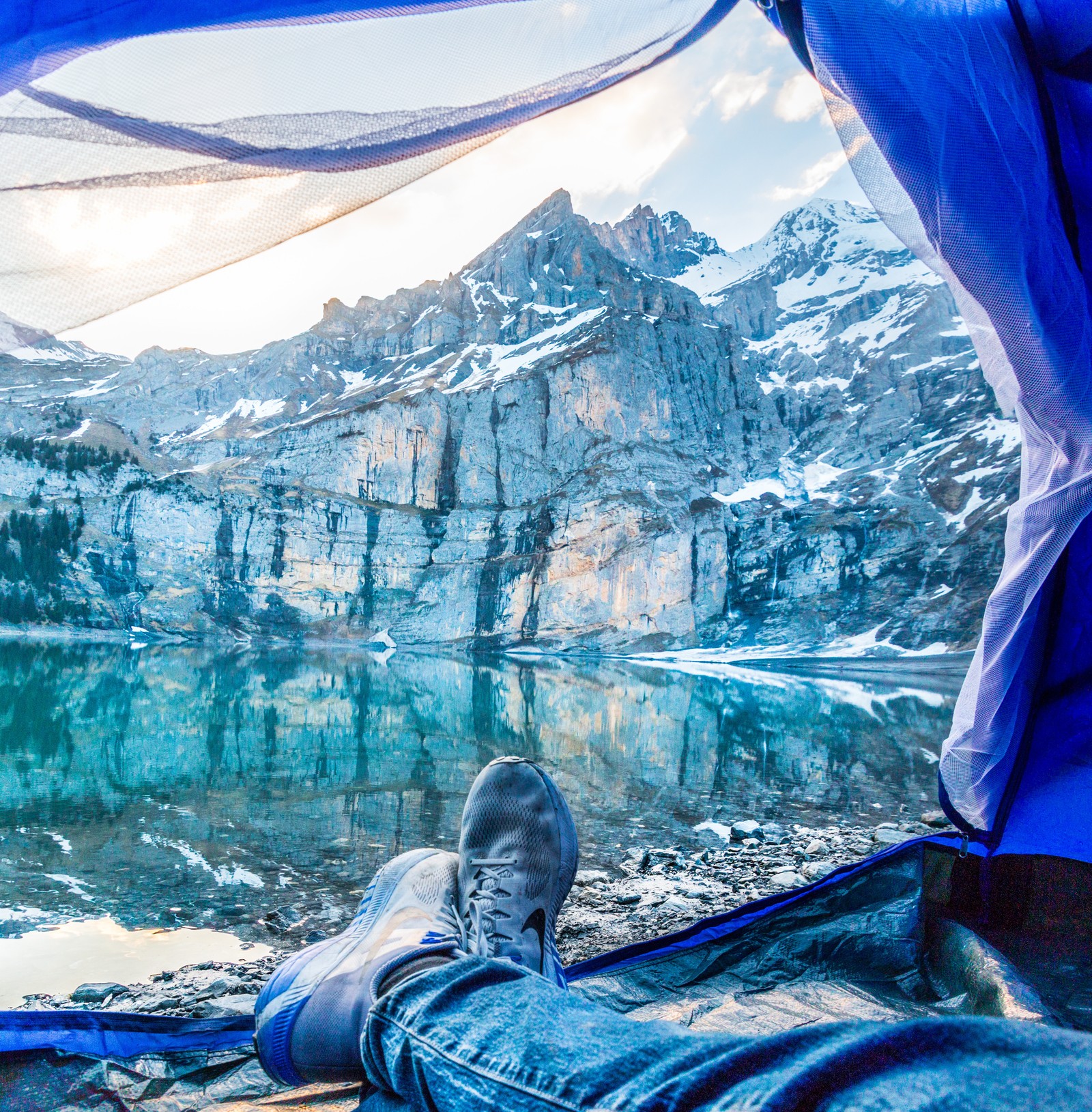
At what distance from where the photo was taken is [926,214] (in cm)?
131

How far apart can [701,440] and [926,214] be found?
5747 cm

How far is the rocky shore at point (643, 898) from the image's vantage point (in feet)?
5.50

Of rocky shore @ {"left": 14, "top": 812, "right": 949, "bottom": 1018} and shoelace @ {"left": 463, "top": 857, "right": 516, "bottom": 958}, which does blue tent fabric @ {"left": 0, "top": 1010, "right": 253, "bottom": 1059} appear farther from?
shoelace @ {"left": 463, "top": 857, "right": 516, "bottom": 958}

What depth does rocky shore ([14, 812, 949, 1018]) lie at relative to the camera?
168 cm

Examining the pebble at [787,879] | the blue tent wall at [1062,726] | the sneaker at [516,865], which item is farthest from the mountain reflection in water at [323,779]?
the blue tent wall at [1062,726]

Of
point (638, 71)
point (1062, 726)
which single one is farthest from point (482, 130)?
point (1062, 726)

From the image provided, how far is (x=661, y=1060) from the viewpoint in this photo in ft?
1.85

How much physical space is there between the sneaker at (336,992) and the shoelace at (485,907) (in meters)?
0.05

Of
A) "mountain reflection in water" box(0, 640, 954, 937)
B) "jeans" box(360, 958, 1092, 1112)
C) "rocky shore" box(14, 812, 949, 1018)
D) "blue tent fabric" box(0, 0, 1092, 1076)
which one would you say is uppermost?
"blue tent fabric" box(0, 0, 1092, 1076)

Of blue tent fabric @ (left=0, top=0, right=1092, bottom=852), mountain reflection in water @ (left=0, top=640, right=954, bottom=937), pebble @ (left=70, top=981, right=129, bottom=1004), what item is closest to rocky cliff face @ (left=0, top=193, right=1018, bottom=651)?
mountain reflection in water @ (left=0, top=640, right=954, bottom=937)

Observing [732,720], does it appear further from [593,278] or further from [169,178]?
[593,278]

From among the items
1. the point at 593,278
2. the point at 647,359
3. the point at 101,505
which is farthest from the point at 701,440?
the point at 101,505

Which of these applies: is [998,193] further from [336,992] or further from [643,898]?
[643,898]

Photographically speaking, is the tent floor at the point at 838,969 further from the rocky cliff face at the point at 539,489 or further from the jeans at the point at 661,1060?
the rocky cliff face at the point at 539,489
